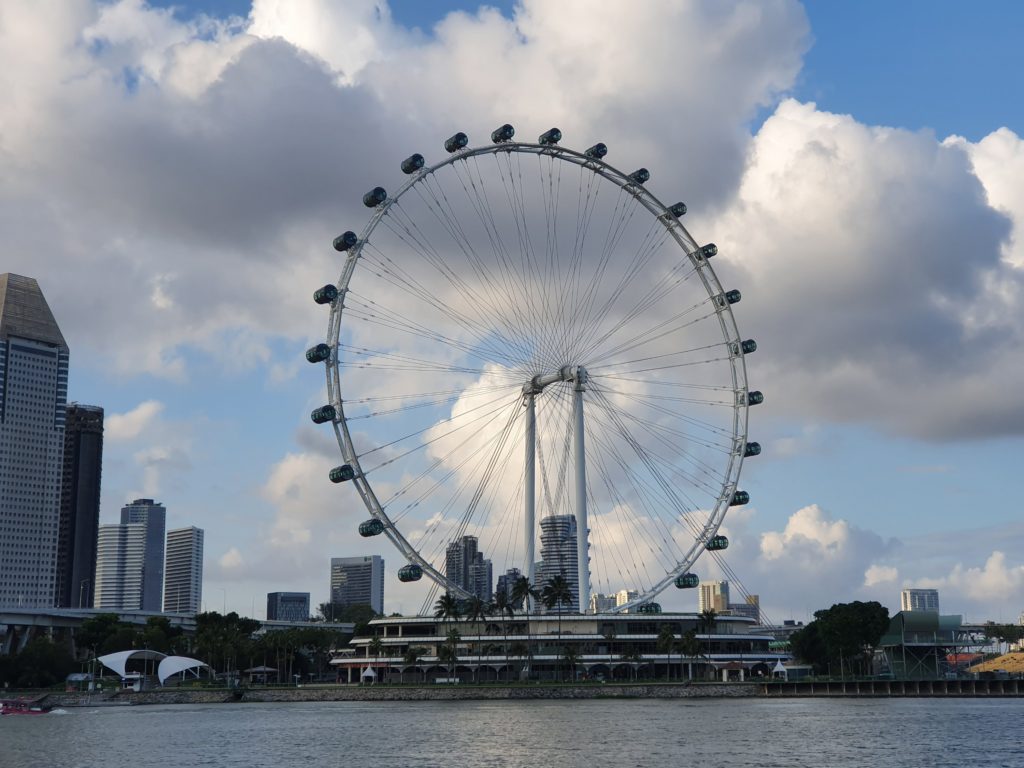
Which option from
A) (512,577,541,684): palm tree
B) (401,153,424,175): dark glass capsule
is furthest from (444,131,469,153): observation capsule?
(512,577,541,684): palm tree

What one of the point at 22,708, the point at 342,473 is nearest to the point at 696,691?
the point at 342,473

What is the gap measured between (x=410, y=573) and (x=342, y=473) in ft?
47.3

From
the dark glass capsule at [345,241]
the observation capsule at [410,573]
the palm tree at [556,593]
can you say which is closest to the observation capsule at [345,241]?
the dark glass capsule at [345,241]

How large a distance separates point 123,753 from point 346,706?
218 ft

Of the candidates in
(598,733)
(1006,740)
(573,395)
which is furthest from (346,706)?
(1006,740)

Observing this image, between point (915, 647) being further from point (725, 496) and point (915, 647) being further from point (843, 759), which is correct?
point (843, 759)

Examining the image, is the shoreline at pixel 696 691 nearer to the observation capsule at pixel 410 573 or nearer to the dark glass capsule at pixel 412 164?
the observation capsule at pixel 410 573

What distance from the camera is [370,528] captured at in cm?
13425

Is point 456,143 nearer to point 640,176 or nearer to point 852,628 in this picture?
point 640,176

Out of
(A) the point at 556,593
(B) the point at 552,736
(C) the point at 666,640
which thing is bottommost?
(B) the point at 552,736

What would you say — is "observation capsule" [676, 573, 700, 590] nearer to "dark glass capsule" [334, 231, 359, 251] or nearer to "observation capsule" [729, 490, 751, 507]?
"observation capsule" [729, 490, 751, 507]

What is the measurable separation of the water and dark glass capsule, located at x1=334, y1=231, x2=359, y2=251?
4815 centimetres

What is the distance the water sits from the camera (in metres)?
84.7

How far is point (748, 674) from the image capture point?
656 feet
